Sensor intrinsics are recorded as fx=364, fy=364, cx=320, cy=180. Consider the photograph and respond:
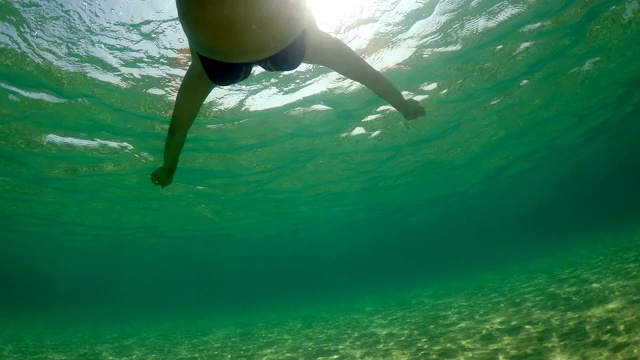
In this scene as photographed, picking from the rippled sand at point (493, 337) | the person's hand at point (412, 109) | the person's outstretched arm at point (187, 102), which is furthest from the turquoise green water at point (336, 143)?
the person's outstretched arm at point (187, 102)

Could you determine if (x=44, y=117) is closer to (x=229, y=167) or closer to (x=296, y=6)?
(x=229, y=167)

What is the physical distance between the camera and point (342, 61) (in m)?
3.82


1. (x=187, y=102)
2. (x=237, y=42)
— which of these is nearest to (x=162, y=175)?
(x=187, y=102)

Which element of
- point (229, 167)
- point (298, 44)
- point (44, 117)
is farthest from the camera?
point (229, 167)

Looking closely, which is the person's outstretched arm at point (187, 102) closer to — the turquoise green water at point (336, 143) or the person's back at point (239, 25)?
the person's back at point (239, 25)

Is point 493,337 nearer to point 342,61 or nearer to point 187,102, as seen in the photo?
point 342,61

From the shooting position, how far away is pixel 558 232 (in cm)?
13100

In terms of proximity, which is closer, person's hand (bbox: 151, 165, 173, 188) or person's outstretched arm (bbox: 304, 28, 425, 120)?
person's outstretched arm (bbox: 304, 28, 425, 120)

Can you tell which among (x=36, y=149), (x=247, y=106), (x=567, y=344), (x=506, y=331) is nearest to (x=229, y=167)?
(x=247, y=106)

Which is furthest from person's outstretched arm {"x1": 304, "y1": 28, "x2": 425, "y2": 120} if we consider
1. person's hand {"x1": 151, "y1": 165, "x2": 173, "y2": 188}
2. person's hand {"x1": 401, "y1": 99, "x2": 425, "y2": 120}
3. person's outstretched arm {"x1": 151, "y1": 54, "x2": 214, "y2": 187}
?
person's hand {"x1": 151, "y1": 165, "x2": 173, "y2": 188}

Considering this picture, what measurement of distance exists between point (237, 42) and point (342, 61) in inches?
65.1

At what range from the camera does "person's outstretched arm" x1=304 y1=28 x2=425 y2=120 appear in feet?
11.7

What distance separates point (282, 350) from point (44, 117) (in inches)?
480

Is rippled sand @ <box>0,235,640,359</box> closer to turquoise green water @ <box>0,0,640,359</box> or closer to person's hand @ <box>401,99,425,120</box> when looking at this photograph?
turquoise green water @ <box>0,0,640,359</box>
